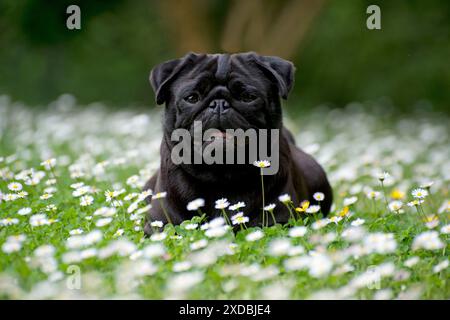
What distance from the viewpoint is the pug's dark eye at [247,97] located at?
4047 millimetres

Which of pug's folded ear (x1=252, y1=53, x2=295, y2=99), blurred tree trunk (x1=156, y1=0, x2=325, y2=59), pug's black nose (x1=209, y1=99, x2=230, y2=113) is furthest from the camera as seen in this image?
blurred tree trunk (x1=156, y1=0, x2=325, y2=59)

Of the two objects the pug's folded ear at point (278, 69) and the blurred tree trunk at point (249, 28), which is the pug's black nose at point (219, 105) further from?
the blurred tree trunk at point (249, 28)

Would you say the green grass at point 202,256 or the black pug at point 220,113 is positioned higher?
the black pug at point 220,113

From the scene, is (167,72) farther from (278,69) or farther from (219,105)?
(278,69)

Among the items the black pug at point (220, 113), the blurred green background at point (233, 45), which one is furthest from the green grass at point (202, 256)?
the blurred green background at point (233, 45)

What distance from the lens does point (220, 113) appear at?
3.97 meters

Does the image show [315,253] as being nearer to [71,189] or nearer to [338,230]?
[338,230]

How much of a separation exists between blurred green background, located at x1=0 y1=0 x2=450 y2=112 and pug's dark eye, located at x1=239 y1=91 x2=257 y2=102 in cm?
806

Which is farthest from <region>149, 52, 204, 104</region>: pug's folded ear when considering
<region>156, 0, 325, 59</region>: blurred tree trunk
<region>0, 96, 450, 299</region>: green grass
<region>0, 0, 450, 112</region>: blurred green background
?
<region>156, 0, 325, 59</region>: blurred tree trunk

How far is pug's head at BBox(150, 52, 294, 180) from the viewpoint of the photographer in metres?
4.01

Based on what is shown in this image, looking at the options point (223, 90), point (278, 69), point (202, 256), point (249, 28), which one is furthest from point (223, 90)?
point (249, 28)

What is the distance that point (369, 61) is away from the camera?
14875 millimetres

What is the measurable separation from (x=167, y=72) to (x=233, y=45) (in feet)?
26.7

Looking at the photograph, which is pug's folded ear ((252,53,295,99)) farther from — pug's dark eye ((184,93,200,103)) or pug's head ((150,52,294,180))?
pug's dark eye ((184,93,200,103))
